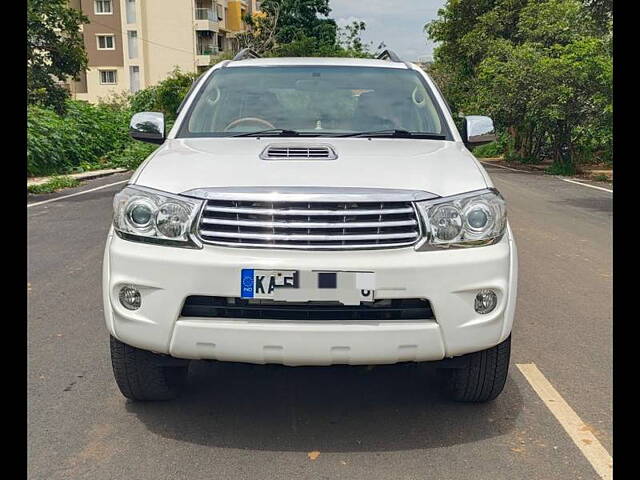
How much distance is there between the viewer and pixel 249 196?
346cm

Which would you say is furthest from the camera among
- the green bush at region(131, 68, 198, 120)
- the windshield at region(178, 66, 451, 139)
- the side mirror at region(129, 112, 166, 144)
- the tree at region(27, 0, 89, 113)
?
the green bush at region(131, 68, 198, 120)

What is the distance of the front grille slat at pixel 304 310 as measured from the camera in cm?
343

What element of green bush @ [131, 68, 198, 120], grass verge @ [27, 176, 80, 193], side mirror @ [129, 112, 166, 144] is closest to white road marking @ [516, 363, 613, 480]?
side mirror @ [129, 112, 166, 144]

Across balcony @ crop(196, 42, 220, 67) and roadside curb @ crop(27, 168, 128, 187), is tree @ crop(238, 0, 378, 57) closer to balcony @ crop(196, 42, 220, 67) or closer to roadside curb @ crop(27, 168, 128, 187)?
balcony @ crop(196, 42, 220, 67)

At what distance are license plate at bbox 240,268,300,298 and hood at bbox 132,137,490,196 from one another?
Result: 1.36 ft

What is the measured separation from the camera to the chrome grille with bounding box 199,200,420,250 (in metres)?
3.43

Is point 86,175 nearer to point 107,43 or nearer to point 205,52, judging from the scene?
point 107,43

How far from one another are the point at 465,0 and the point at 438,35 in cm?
327

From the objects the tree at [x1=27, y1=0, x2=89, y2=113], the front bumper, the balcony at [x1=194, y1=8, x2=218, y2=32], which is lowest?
the front bumper

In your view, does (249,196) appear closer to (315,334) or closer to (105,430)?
(315,334)

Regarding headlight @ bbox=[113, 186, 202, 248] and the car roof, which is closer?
headlight @ bbox=[113, 186, 202, 248]

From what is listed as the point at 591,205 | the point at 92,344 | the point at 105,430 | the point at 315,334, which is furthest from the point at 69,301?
the point at 591,205

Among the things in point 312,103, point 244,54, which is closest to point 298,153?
point 312,103

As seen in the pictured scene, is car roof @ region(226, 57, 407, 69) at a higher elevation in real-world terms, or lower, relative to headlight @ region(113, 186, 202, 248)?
higher
